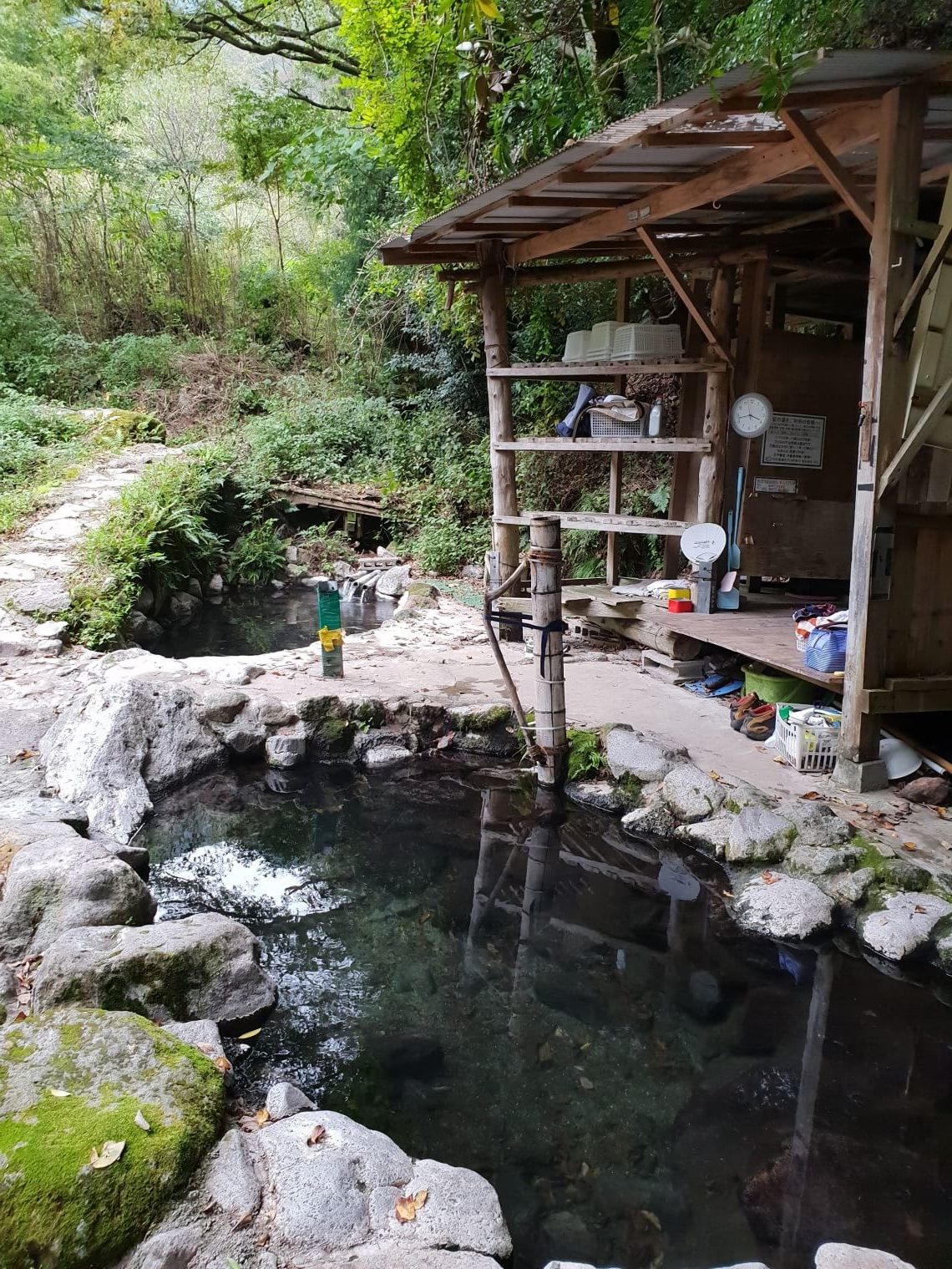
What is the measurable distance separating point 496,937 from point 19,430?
11380 mm

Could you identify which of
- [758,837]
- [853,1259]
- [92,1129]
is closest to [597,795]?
[758,837]

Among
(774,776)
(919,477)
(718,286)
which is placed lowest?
(774,776)

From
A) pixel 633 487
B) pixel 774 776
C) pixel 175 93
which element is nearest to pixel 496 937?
pixel 774 776

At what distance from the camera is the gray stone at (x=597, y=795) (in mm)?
5454

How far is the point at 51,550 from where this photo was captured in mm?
9102

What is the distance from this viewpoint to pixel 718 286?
7.02 meters

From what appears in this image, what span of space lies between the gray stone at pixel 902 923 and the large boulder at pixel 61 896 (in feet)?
11.1

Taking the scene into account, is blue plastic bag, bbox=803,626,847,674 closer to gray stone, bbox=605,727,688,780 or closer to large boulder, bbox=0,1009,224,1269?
gray stone, bbox=605,727,688,780

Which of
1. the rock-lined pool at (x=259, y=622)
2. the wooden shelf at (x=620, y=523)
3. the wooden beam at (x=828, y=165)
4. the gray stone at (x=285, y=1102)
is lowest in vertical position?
the rock-lined pool at (x=259, y=622)

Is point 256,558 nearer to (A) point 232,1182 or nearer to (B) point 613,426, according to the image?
(B) point 613,426

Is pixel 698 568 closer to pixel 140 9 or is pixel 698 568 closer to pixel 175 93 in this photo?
pixel 140 9

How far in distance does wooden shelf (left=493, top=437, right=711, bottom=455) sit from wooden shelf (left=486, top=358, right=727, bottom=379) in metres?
0.54

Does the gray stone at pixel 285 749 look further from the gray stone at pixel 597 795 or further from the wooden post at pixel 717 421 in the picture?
the wooden post at pixel 717 421

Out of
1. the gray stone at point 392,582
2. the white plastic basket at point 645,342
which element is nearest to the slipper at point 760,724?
the white plastic basket at point 645,342
